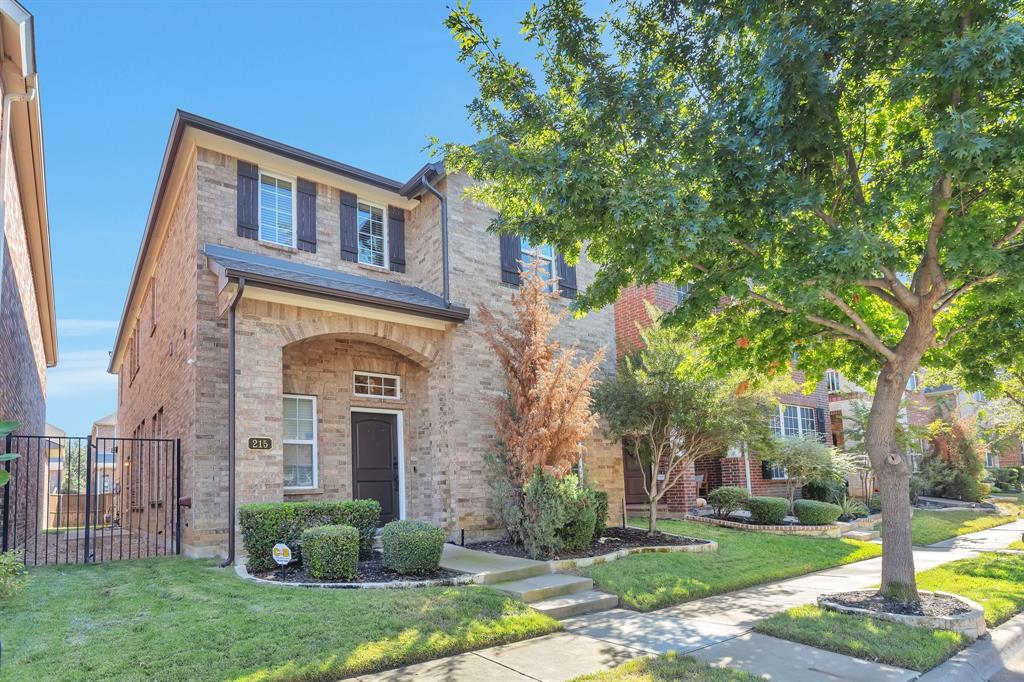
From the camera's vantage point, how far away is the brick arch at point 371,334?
987 cm

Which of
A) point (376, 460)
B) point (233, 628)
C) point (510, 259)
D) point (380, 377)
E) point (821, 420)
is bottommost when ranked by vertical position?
point (233, 628)

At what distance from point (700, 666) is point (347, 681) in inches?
112

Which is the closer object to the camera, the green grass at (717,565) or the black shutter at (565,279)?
the green grass at (717,565)

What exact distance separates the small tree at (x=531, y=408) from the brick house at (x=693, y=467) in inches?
209

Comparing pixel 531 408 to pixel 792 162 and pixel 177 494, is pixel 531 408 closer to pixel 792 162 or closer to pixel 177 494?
pixel 792 162

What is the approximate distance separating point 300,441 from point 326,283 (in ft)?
9.09

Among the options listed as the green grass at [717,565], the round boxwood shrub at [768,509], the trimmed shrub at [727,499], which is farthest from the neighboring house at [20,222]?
the round boxwood shrub at [768,509]

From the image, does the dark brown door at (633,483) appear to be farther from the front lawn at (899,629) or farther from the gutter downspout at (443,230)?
the front lawn at (899,629)

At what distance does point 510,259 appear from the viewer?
13.0 meters

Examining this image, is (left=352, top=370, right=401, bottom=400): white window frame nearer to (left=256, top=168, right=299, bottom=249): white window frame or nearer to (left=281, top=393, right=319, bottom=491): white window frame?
(left=281, top=393, right=319, bottom=491): white window frame

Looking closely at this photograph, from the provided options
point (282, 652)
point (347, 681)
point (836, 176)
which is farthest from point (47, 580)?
point (836, 176)

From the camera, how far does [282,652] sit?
16.3 feet

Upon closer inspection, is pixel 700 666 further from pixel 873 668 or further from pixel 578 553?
pixel 578 553

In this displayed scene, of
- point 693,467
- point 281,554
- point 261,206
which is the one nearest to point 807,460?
point 693,467
